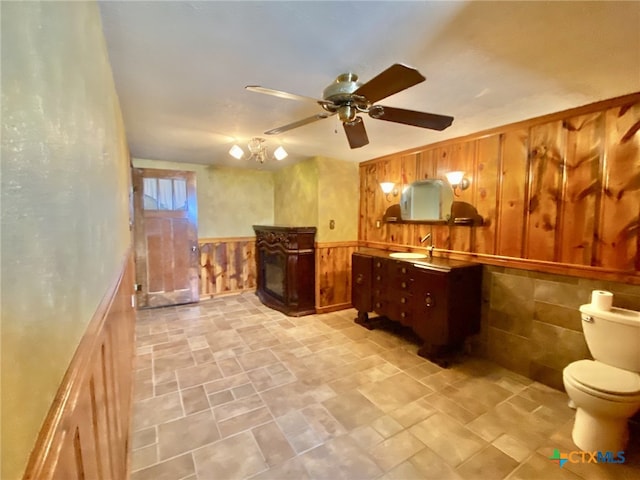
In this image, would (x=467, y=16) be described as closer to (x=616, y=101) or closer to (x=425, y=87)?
(x=425, y=87)

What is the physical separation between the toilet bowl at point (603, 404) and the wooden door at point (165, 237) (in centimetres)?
463

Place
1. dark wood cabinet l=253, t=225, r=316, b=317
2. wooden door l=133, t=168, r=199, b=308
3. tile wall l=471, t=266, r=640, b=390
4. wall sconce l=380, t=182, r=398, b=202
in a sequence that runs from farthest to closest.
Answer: wooden door l=133, t=168, r=199, b=308 < dark wood cabinet l=253, t=225, r=316, b=317 < wall sconce l=380, t=182, r=398, b=202 < tile wall l=471, t=266, r=640, b=390

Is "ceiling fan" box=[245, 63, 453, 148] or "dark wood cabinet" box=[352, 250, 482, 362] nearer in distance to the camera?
"ceiling fan" box=[245, 63, 453, 148]

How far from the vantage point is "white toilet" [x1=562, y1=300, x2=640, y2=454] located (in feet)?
5.67

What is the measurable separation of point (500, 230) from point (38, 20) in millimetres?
3210

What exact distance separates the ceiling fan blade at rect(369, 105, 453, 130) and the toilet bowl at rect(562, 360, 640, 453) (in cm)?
182

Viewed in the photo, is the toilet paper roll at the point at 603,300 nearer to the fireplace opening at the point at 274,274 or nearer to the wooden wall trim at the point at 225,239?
the fireplace opening at the point at 274,274

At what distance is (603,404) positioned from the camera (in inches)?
68.2

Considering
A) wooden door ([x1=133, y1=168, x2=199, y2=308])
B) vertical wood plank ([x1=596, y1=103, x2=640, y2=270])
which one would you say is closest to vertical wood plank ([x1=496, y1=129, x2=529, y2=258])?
vertical wood plank ([x1=596, y1=103, x2=640, y2=270])

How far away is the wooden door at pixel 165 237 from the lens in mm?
4293

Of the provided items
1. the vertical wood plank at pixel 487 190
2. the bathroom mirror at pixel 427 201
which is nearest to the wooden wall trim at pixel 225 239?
the bathroom mirror at pixel 427 201

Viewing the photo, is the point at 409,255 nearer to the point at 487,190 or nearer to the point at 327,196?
the point at 487,190

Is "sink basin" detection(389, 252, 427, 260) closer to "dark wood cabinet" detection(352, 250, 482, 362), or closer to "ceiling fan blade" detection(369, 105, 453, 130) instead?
"dark wood cabinet" detection(352, 250, 482, 362)

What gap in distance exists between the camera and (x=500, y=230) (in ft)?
9.23
